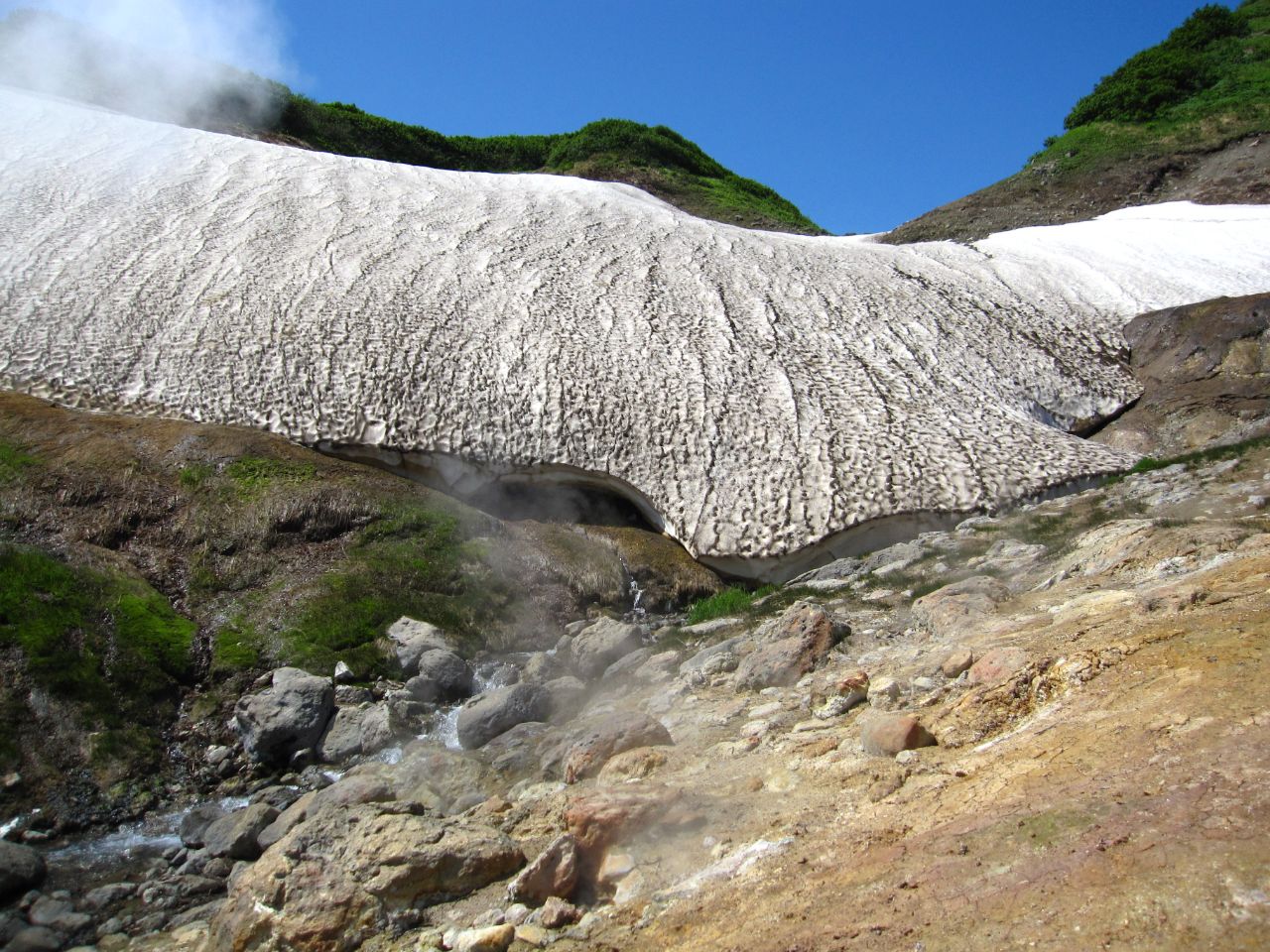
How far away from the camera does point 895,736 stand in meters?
5.99

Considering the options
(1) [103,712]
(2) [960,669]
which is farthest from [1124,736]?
(1) [103,712]

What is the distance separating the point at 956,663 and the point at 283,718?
674 centimetres

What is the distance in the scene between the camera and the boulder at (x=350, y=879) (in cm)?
559

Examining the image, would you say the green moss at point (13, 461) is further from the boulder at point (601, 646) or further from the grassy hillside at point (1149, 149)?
the grassy hillside at point (1149, 149)

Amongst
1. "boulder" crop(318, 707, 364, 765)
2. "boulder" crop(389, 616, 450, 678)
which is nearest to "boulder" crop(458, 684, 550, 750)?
"boulder" crop(318, 707, 364, 765)

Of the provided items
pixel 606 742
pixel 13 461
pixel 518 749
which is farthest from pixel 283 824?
pixel 13 461

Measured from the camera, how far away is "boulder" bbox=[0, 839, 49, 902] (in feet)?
23.0

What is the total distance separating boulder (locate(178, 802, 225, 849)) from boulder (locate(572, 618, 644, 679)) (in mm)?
4151

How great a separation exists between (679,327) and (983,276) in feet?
31.1

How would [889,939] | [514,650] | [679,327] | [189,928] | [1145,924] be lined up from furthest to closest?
1. [679,327]
2. [514,650]
3. [189,928]
4. [889,939]
5. [1145,924]

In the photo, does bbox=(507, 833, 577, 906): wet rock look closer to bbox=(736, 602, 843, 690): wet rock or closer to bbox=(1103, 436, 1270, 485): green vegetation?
bbox=(736, 602, 843, 690): wet rock

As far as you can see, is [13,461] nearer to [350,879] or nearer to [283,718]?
[283,718]

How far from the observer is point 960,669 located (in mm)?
7047

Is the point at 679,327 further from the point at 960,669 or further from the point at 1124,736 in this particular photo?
the point at 1124,736
